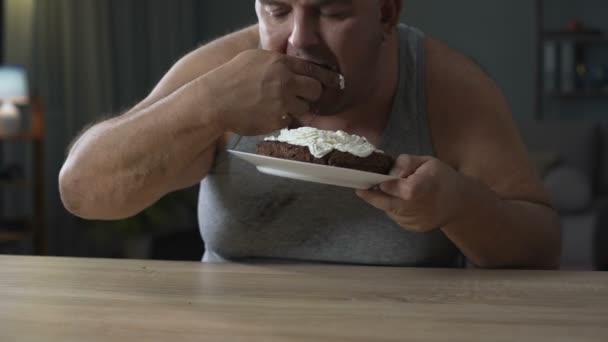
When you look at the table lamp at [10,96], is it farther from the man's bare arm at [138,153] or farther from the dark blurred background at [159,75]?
the man's bare arm at [138,153]

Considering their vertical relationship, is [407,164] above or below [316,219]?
above

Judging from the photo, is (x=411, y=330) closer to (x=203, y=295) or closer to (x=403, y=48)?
(x=203, y=295)

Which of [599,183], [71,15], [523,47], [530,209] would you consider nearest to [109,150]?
[530,209]

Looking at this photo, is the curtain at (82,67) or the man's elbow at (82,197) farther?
the curtain at (82,67)

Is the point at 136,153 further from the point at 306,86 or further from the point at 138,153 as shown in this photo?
the point at 306,86

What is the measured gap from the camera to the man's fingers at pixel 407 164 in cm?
117

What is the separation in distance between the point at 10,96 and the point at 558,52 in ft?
12.8

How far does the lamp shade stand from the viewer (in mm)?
3807

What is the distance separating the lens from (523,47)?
616 cm

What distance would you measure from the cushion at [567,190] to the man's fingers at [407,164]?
3.29 meters

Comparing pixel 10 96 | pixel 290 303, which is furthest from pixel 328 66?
pixel 10 96

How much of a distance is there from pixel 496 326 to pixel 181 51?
5.24 meters

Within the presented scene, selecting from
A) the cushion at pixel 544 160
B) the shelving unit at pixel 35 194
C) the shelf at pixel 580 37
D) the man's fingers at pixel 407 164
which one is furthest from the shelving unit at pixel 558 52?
the man's fingers at pixel 407 164

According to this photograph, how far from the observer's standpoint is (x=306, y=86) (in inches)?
49.9
